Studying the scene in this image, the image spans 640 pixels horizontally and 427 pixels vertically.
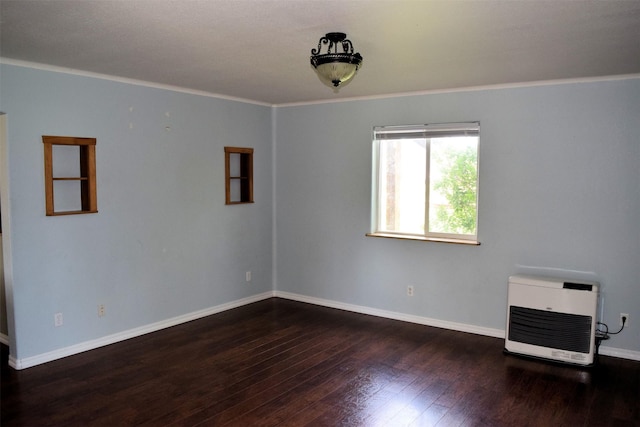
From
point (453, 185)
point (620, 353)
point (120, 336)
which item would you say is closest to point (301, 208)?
point (453, 185)

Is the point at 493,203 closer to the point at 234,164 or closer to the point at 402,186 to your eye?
the point at 402,186

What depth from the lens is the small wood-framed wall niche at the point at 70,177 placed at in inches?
154

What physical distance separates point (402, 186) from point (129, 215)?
2.79m

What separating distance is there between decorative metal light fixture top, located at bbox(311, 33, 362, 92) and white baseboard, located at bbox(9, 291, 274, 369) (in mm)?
3108

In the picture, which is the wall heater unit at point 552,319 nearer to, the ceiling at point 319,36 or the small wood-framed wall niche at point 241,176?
the ceiling at point 319,36

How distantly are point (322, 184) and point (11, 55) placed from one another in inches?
128

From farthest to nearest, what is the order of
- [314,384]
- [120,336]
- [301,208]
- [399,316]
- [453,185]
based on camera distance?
[301,208]
[399,316]
[453,185]
[120,336]
[314,384]

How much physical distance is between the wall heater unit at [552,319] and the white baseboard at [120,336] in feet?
9.81

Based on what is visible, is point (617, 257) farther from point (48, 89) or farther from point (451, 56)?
point (48, 89)

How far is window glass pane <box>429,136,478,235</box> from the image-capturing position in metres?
4.78

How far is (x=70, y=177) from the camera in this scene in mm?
4109

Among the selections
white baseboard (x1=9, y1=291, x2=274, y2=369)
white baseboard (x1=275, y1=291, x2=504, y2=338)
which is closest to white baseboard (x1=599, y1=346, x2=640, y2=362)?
white baseboard (x1=275, y1=291, x2=504, y2=338)

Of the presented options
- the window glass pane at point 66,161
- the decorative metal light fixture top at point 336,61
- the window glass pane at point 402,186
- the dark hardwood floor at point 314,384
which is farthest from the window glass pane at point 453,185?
the window glass pane at point 66,161

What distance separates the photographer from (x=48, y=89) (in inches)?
152
